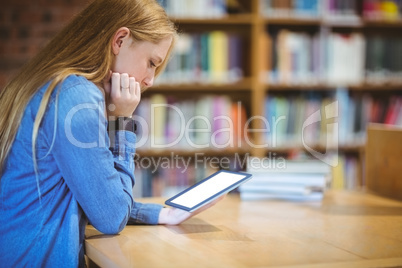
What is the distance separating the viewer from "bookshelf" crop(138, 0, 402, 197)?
10.4 ft

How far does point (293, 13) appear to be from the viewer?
128 inches

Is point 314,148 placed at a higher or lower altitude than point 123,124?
lower

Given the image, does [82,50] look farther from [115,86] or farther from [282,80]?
[282,80]

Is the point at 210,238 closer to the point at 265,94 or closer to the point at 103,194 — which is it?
the point at 103,194

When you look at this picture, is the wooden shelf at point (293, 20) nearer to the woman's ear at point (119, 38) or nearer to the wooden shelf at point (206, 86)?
the wooden shelf at point (206, 86)

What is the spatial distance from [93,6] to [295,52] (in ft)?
6.83

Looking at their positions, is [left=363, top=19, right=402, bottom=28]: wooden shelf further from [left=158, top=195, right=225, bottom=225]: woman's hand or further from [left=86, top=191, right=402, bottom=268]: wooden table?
[left=158, top=195, right=225, bottom=225]: woman's hand

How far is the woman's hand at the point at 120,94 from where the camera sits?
1.33 m

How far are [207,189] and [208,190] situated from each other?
1 centimetres

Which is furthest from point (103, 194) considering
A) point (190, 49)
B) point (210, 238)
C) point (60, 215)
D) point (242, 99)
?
point (242, 99)

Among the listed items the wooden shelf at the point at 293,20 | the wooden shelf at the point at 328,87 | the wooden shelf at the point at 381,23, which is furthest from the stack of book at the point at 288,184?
the wooden shelf at the point at 381,23

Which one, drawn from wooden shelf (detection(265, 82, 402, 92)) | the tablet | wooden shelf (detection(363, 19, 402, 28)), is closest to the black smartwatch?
the tablet

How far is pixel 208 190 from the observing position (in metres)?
1.41

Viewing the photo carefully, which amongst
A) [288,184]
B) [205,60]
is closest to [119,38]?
[288,184]
